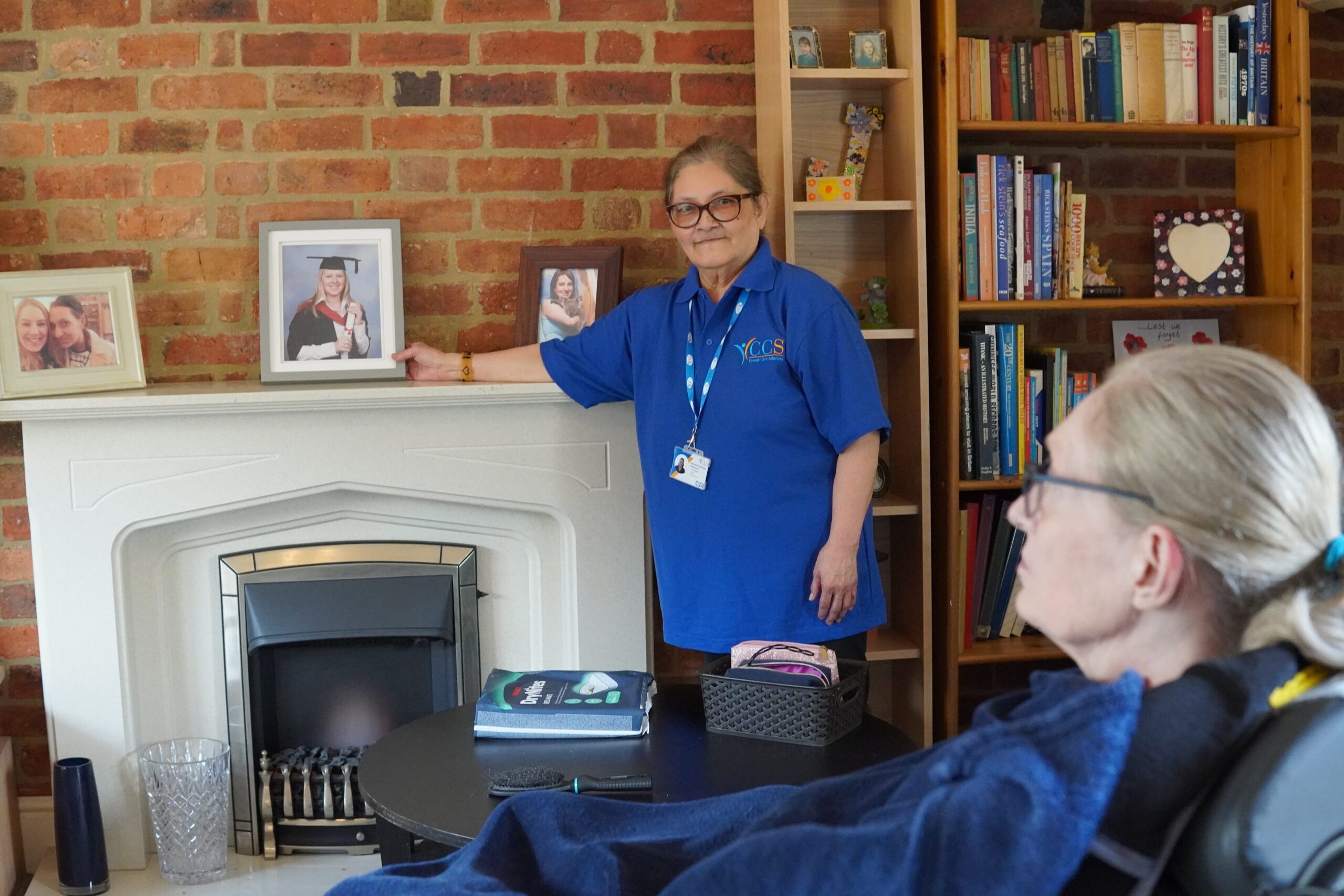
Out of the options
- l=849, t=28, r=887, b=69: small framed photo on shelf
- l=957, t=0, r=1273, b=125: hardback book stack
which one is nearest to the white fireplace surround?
l=849, t=28, r=887, b=69: small framed photo on shelf

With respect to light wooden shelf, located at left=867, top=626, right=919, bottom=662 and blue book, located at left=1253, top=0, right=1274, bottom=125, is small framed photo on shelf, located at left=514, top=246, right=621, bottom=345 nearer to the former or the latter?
light wooden shelf, located at left=867, top=626, right=919, bottom=662

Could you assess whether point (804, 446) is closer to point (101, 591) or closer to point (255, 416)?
point (255, 416)

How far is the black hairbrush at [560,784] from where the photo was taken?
159 centimetres

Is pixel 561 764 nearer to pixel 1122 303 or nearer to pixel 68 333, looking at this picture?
pixel 68 333

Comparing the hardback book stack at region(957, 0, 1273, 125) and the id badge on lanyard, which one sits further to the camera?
the hardback book stack at region(957, 0, 1273, 125)

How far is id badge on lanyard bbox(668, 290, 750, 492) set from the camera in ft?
7.66

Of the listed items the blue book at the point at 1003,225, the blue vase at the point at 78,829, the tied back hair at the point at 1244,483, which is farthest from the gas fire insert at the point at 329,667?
the tied back hair at the point at 1244,483

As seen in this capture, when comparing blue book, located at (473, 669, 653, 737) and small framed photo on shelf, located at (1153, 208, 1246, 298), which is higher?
small framed photo on shelf, located at (1153, 208, 1246, 298)

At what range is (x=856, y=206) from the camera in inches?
106

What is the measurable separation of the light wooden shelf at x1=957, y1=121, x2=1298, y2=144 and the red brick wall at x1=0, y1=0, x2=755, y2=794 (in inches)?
22.5

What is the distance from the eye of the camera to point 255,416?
266 cm

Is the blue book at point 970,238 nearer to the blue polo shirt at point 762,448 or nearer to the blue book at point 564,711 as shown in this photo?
the blue polo shirt at point 762,448

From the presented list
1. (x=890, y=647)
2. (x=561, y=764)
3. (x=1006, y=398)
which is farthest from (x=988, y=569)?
(x=561, y=764)

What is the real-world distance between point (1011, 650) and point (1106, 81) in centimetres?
135
